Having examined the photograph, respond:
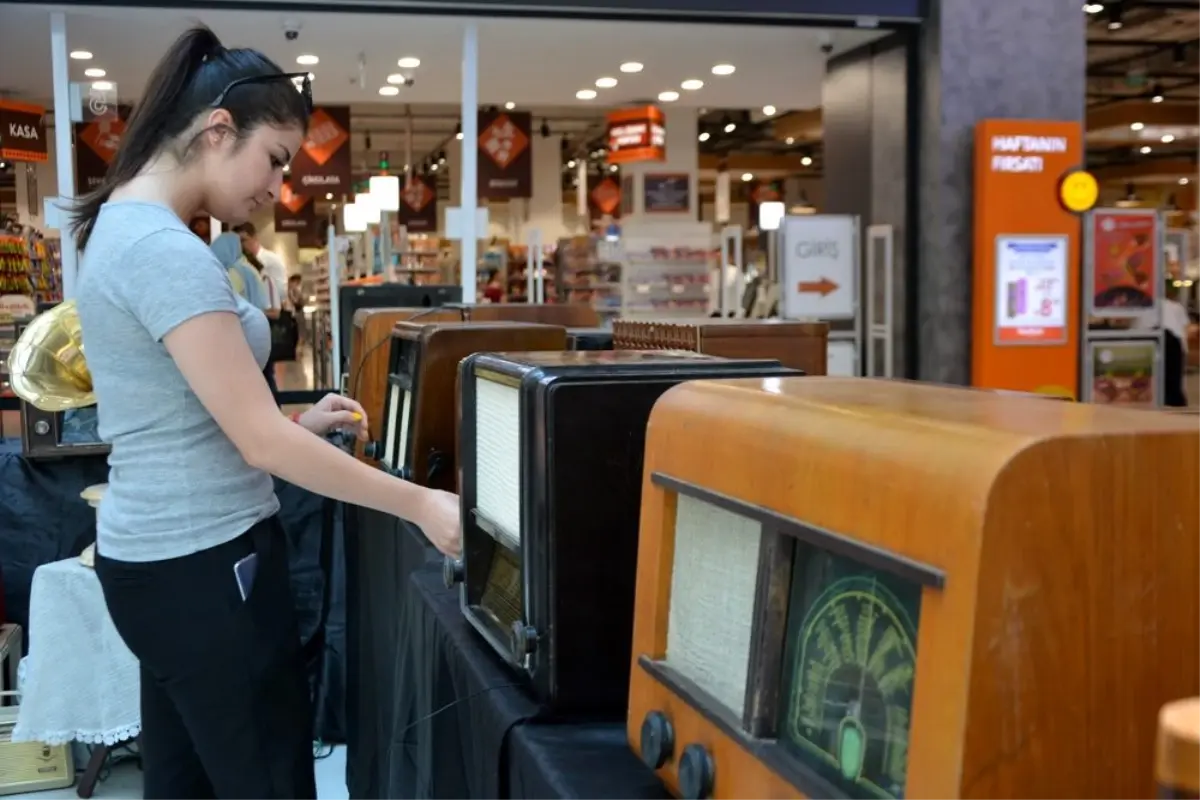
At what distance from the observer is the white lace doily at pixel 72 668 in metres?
3.20

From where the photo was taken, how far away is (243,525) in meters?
1.67

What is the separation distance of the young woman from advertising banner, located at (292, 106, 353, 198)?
34.5ft

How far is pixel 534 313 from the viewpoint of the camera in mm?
3742

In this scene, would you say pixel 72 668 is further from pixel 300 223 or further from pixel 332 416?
pixel 300 223

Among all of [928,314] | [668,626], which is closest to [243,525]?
[668,626]

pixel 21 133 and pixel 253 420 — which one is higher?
pixel 21 133

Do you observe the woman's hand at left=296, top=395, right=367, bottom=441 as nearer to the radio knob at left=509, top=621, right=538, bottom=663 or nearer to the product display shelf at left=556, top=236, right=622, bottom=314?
the radio knob at left=509, top=621, right=538, bottom=663

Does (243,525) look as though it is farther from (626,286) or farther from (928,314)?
(626,286)

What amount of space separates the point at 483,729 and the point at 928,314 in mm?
7029

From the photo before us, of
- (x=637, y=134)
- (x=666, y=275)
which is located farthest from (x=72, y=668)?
(x=666, y=275)

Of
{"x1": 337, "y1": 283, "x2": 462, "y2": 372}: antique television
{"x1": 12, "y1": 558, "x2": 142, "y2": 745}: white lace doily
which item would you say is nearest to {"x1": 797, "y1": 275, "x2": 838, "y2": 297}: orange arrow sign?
{"x1": 337, "y1": 283, "x2": 462, "y2": 372}: antique television

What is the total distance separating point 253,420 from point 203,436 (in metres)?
0.14

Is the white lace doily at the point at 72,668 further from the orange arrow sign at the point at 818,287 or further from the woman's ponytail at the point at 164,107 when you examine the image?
the orange arrow sign at the point at 818,287

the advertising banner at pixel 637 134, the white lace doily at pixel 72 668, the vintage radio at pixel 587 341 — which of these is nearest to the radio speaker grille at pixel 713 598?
the vintage radio at pixel 587 341
